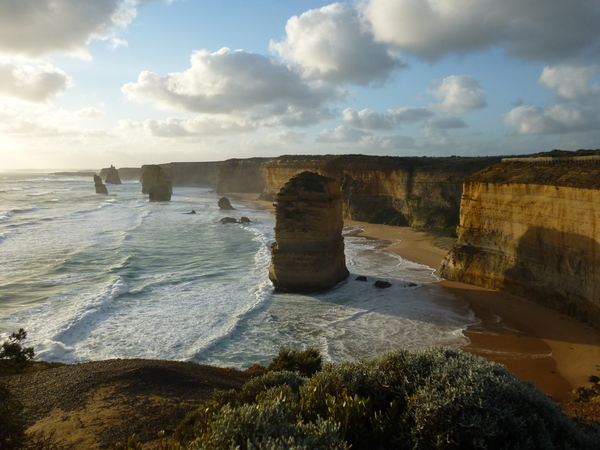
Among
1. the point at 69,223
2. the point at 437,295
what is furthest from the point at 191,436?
the point at 69,223

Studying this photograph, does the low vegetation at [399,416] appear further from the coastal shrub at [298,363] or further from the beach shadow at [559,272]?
the beach shadow at [559,272]

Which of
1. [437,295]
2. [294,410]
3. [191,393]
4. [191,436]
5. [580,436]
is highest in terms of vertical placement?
[294,410]

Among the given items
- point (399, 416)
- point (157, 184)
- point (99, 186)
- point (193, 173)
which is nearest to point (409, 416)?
point (399, 416)

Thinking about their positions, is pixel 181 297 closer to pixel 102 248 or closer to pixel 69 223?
pixel 102 248

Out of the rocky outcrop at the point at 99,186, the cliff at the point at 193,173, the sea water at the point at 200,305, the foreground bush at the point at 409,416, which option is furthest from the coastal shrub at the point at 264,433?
the cliff at the point at 193,173

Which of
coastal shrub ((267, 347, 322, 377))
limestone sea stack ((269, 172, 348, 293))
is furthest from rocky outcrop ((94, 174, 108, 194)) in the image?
coastal shrub ((267, 347, 322, 377))
